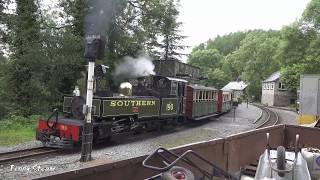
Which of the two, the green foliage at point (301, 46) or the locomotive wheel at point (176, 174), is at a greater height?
A: the green foliage at point (301, 46)

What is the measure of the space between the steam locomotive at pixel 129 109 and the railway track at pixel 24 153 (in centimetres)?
34

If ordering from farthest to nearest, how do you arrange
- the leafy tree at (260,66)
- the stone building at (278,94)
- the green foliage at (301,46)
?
the leafy tree at (260,66), the stone building at (278,94), the green foliage at (301,46)

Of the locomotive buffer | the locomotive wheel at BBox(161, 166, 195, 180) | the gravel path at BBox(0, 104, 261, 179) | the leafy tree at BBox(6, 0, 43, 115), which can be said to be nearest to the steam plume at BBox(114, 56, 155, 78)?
the gravel path at BBox(0, 104, 261, 179)

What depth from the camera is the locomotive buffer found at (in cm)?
1066

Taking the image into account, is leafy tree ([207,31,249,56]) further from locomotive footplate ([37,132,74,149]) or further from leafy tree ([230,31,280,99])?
locomotive footplate ([37,132,74,149])

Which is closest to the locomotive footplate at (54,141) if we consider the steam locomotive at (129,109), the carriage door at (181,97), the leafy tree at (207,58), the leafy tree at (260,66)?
the steam locomotive at (129,109)

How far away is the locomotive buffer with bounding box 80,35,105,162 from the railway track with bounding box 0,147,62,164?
1.89 meters

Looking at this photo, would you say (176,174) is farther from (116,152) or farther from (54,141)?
(54,141)

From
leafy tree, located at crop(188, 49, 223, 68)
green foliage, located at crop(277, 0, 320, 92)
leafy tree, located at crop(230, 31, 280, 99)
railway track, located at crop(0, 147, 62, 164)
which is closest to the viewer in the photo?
railway track, located at crop(0, 147, 62, 164)

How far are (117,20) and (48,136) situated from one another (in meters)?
13.0

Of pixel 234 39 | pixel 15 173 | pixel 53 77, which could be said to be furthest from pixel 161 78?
pixel 234 39

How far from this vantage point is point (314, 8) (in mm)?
48531

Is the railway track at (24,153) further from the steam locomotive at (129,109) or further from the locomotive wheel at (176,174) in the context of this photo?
the locomotive wheel at (176,174)

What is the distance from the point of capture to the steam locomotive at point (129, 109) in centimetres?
1368
